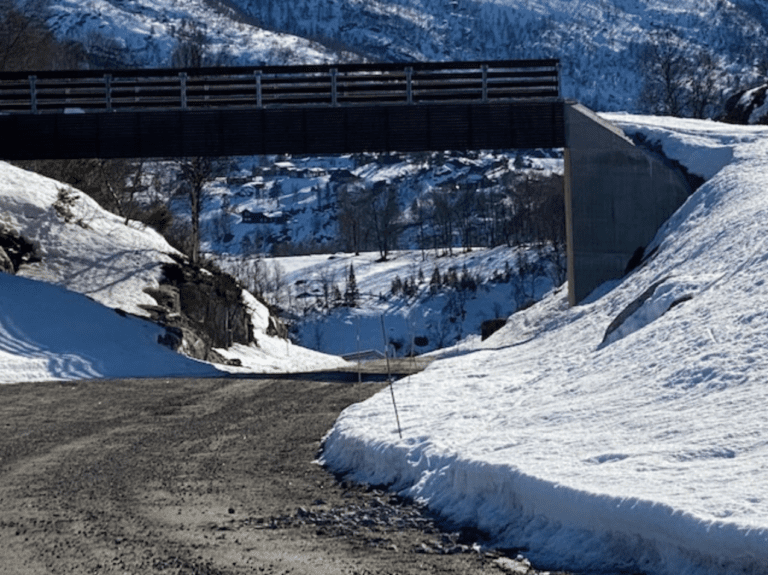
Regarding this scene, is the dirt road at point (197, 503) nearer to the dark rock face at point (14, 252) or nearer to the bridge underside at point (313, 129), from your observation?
the bridge underside at point (313, 129)

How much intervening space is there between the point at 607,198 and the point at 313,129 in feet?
24.2

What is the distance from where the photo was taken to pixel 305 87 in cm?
2916

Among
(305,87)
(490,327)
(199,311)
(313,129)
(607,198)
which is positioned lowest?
(490,327)

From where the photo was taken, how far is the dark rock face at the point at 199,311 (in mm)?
28969

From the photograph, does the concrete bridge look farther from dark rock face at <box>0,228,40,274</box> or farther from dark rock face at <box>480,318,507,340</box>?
dark rock face at <box>480,318,507,340</box>

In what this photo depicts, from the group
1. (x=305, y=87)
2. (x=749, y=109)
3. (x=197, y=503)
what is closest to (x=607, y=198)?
(x=305, y=87)

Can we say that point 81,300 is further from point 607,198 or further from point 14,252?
point 607,198

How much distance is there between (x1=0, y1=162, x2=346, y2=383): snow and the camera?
82.4 feet

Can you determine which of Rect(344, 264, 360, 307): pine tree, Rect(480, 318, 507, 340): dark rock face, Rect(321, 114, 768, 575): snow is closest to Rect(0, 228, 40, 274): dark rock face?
Rect(480, 318, 507, 340): dark rock face

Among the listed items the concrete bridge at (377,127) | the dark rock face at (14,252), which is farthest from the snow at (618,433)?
the dark rock face at (14,252)

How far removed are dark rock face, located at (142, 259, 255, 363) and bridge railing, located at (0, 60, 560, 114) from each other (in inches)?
214

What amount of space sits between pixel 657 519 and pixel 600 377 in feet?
21.6

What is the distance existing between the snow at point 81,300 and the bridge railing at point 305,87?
387 centimetres

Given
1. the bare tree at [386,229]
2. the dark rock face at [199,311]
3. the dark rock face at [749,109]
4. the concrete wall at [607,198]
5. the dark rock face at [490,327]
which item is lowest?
the bare tree at [386,229]
